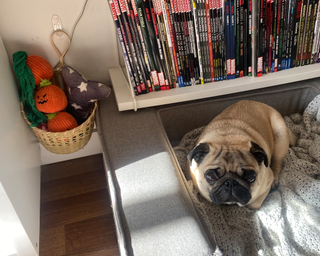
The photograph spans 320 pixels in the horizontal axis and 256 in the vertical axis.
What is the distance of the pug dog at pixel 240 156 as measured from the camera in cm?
105

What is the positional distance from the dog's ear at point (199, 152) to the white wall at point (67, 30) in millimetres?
769

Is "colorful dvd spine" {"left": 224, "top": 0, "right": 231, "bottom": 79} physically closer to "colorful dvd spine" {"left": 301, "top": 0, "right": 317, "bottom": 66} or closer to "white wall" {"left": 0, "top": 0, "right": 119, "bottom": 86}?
"colorful dvd spine" {"left": 301, "top": 0, "right": 317, "bottom": 66}

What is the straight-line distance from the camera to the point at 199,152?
3.52 ft

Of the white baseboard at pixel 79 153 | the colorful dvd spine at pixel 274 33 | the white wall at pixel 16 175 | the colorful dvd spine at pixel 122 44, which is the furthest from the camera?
the white baseboard at pixel 79 153

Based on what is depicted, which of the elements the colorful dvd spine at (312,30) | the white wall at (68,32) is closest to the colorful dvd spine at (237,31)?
the colorful dvd spine at (312,30)

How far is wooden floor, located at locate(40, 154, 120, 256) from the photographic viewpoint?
4.19 ft

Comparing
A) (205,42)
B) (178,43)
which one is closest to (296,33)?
(205,42)

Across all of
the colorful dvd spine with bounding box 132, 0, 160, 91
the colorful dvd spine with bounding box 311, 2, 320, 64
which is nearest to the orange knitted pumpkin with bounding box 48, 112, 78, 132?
the colorful dvd spine with bounding box 132, 0, 160, 91

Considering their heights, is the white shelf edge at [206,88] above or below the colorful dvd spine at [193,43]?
below

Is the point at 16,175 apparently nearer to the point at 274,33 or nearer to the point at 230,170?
the point at 230,170

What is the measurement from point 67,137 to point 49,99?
186 mm

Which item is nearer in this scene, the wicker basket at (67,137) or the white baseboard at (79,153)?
the wicker basket at (67,137)

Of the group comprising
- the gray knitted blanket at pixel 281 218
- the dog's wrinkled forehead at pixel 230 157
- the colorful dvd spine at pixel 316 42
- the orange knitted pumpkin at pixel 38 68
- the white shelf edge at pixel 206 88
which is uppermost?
the orange knitted pumpkin at pixel 38 68

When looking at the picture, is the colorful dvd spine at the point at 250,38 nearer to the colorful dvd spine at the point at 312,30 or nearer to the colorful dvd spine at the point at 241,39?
the colorful dvd spine at the point at 241,39
